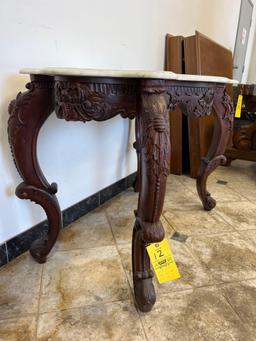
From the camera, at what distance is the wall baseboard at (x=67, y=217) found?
0.88 m

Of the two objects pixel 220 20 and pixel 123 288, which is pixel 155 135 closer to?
pixel 123 288

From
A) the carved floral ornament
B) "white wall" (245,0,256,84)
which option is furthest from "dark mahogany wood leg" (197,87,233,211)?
"white wall" (245,0,256,84)

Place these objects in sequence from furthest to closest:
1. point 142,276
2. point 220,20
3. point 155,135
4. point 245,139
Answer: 1. point 220,20
2. point 245,139
3. point 142,276
4. point 155,135

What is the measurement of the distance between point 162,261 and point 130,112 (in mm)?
426

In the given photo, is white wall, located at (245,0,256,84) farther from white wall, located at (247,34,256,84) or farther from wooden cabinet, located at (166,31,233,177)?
wooden cabinet, located at (166,31,233,177)

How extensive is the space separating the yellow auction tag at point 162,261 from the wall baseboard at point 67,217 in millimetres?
502

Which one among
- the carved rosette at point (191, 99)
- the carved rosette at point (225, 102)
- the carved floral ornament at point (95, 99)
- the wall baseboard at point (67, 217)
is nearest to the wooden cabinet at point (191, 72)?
the wall baseboard at point (67, 217)

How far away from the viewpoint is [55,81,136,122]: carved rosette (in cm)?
59

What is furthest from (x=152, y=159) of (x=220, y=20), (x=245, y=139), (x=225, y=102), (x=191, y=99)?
(x=220, y=20)

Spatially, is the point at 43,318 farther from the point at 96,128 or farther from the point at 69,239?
the point at 96,128

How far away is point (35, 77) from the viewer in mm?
696

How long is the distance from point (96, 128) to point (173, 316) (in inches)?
32.1

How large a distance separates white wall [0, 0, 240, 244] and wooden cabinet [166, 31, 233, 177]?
0.33ft

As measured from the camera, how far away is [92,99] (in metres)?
0.59
